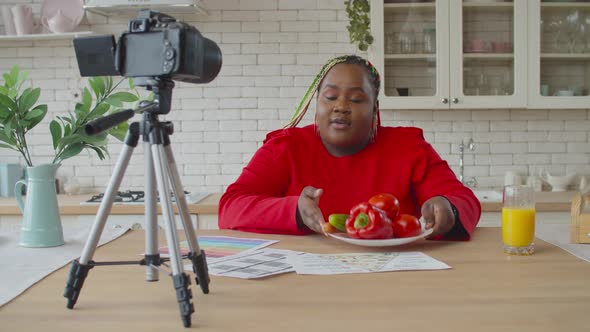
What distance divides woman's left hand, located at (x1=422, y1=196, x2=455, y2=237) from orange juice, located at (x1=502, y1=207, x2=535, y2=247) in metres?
0.20

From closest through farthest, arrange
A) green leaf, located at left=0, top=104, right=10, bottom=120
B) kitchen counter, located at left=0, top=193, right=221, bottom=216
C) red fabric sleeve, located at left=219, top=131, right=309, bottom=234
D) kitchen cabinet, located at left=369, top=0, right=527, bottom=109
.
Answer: green leaf, located at left=0, top=104, right=10, bottom=120
red fabric sleeve, located at left=219, top=131, right=309, bottom=234
kitchen counter, located at left=0, top=193, right=221, bottom=216
kitchen cabinet, located at left=369, top=0, right=527, bottom=109

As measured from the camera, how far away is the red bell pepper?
1651 millimetres

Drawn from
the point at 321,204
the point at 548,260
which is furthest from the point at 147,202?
the point at 321,204

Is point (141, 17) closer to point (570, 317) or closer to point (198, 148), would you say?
point (570, 317)

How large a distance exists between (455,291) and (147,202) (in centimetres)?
60

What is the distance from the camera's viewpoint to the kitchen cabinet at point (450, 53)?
3.59 m

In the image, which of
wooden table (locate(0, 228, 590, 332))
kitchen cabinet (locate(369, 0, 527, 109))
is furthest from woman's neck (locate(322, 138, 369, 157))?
kitchen cabinet (locate(369, 0, 527, 109))

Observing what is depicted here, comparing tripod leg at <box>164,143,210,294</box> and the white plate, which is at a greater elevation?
tripod leg at <box>164,143,210,294</box>

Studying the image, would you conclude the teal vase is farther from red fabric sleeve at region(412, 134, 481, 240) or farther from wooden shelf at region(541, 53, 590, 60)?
wooden shelf at region(541, 53, 590, 60)

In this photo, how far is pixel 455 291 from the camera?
120cm

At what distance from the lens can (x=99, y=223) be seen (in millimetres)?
1102

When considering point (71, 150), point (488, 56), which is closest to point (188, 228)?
point (71, 150)

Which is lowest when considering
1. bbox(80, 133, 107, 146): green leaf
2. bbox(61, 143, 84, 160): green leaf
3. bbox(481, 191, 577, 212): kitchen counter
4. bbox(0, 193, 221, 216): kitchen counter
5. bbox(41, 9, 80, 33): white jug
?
bbox(481, 191, 577, 212): kitchen counter

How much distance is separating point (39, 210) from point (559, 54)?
10.0 ft
